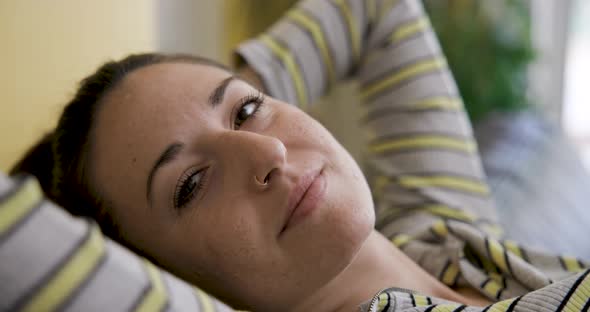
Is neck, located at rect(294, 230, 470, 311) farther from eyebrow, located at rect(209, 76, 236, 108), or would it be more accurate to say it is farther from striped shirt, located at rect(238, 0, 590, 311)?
eyebrow, located at rect(209, 76, 236, 108)

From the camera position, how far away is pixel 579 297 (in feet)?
2.43

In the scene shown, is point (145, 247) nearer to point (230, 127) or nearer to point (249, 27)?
point (230, 127)

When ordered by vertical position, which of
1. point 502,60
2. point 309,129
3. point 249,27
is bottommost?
point 502,60

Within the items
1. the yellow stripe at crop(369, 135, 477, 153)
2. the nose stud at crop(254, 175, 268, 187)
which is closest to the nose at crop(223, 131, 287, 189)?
the nose stud at crop(254, 175, 268, 187)

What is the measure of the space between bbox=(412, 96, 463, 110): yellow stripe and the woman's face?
0.44 m

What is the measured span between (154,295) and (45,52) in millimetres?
682

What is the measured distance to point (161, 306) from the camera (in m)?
0.49

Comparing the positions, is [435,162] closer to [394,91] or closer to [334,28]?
[394,91]

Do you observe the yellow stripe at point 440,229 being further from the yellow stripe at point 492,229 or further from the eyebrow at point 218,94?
the eyebrow at point 218,94

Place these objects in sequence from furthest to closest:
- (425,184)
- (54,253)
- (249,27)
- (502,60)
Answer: (502,60)
(249,27)
(425,184)
(54,253)

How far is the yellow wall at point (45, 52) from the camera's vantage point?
962mm

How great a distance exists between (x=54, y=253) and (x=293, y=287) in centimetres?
36

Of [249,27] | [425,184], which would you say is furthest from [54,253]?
[249,27]

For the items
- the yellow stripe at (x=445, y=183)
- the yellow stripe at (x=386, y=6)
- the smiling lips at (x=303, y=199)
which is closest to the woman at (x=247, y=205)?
the smiling lips at (x=303, y=199)
